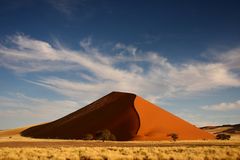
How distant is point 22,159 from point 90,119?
79.4m

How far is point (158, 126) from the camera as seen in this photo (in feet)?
306

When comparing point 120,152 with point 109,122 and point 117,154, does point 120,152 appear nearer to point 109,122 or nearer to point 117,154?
point 117,154

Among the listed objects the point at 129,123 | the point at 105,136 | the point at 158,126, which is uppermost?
the point at 129,123

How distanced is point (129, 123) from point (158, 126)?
836cm

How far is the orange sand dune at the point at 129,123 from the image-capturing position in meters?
88.1

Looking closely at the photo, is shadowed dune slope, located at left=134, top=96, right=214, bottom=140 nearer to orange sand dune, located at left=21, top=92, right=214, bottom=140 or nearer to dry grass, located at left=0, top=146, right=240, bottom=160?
orange sand dune, located at left=21, top=92, right=214, bottom=140

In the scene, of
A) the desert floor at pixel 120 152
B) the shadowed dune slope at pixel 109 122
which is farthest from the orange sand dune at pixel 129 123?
the desert floor at pixel 120 152

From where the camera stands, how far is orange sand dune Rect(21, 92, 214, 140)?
88.1 m

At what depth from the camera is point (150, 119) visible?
3780 inches

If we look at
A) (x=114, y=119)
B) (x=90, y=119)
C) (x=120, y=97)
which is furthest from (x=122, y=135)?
(x=120, y=97)

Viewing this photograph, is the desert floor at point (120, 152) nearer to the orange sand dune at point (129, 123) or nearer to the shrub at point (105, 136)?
the shrub at point (105, 136)

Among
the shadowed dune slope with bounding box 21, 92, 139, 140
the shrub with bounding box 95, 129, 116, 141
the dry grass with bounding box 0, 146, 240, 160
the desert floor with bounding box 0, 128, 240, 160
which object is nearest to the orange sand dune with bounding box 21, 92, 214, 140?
the shadowed dune slope with bounding box 21, 92, 139, 140

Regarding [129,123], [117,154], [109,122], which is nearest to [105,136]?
[129,123]

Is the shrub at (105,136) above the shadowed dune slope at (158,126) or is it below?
below
